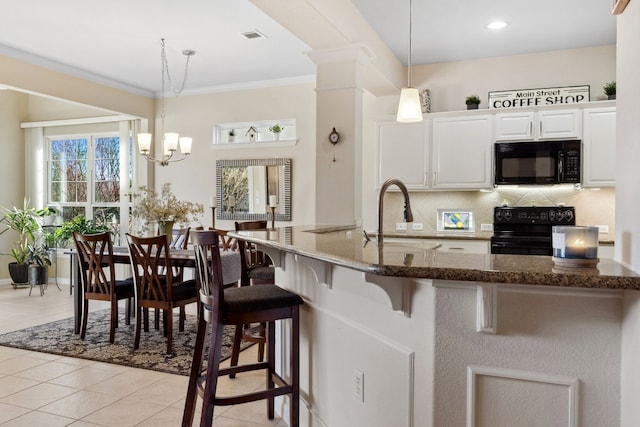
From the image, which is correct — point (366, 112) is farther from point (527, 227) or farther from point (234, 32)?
point (527, 227)

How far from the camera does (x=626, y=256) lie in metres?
1.49

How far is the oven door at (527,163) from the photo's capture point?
4594 mm

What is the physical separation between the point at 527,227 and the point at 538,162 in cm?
63

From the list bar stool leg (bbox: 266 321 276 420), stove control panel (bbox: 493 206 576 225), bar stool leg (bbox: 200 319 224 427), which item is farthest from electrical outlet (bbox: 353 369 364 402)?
stove control panel (bbox: 493 206 576 225)

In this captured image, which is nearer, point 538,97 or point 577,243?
point 577,243

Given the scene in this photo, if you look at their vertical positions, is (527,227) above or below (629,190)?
below

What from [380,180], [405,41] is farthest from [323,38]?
[380,180]

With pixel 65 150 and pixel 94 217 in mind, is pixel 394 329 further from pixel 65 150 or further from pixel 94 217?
pixel 65 150

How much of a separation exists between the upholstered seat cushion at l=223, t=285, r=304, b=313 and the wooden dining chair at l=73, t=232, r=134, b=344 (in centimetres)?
227

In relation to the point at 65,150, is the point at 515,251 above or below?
below

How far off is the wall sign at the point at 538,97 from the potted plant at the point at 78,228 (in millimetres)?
5597

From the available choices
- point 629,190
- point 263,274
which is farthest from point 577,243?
point 263,274

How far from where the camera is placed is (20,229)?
695 centimetres

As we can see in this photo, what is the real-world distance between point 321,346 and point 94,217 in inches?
242
